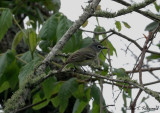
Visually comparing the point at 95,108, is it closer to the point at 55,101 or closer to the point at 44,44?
the point at 55,101

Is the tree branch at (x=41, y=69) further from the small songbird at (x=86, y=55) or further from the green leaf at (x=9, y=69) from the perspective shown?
the small songbird at (x=86, y=55)

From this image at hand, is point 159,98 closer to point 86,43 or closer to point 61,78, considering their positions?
point 86,43

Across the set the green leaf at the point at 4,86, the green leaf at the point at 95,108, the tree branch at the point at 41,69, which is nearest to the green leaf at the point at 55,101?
the green leaf at the point at 95,108

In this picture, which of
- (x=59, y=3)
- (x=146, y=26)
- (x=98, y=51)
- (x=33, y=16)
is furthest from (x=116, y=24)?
(x=33, y=16)

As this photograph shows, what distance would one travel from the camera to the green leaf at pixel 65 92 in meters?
3.55

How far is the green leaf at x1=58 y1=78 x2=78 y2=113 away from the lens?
11.7 feet

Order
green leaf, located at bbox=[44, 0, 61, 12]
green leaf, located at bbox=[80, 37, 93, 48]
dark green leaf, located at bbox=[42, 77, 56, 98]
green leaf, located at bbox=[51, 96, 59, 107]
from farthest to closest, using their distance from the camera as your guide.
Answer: green leaf, located at bbox=[44, 0, 61, 12] → green leaf, located at bbox=[51, 96, 59, 107] → green leaf, located at bbox=[80, 37, 93, 48] → dark green leaf, located at bbox=[42, 77, 56, 98]

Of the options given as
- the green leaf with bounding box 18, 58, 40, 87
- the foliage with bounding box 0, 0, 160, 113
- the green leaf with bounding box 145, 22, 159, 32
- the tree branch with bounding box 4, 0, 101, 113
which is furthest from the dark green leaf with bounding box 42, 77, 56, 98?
the green leaf with bounding box 145, 22, 159, 32

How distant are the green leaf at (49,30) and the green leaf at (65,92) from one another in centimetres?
52

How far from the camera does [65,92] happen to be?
11.7 feet

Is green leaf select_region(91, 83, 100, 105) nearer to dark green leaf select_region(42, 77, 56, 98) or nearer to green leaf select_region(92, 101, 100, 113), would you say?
green leaf select_region(92, 101, 100, 113)

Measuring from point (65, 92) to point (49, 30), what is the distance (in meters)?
0.69

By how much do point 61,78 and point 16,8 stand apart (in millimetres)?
1362

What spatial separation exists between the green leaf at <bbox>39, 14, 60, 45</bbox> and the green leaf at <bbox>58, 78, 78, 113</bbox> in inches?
20.5
